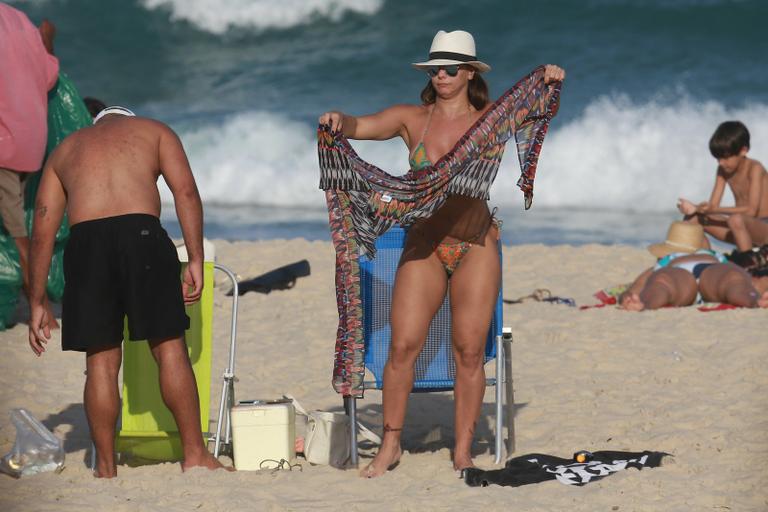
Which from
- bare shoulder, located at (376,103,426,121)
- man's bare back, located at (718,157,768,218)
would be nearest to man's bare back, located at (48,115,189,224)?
bare shoulder, located at (376,103,426,121)

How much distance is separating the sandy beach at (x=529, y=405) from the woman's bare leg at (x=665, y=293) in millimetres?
178

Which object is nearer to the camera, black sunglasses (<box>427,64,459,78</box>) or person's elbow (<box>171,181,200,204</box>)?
person's elbow (<box>171,181,200,204</box>)

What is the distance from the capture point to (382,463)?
4.93 metres

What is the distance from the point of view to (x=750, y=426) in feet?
17.7

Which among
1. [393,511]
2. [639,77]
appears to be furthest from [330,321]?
[639,77]

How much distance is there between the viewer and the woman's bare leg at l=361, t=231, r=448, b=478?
492 cm

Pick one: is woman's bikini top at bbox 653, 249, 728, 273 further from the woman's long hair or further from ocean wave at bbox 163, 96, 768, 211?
ocean wave at bbox 163, 96, 768, 211

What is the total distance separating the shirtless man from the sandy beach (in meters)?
0.35

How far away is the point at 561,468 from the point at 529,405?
1467 millimetres

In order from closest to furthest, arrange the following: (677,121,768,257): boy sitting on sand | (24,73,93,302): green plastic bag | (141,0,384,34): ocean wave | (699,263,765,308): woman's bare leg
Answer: (24,73,93,302): green plastic bag → (699,263,765,308): woman's bare leg → (677,121,768,257): boy sitting on sand → (141,0,384,34): ocean wave

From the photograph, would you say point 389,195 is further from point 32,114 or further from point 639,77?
point 639,77

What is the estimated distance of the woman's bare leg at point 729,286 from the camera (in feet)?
26.9

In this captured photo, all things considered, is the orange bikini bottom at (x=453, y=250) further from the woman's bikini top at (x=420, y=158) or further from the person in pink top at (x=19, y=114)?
the person in pink top at (x=19, y=114)

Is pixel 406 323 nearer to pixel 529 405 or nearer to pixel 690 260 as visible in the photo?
pixel 529 405
